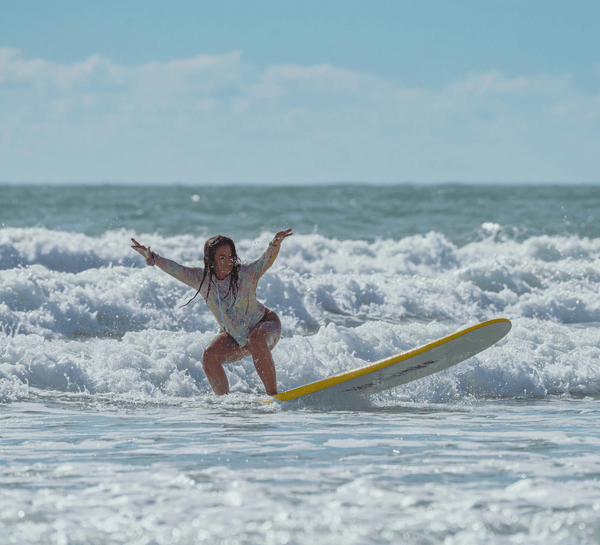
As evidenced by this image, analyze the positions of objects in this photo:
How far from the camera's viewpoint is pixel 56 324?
32.3ft

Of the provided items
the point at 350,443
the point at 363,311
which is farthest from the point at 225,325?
the point at 363,311

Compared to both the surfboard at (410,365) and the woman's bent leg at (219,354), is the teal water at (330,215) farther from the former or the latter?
the woman's bent leg at (219,354)

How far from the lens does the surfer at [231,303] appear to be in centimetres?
571

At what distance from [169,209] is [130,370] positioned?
20.8 meters

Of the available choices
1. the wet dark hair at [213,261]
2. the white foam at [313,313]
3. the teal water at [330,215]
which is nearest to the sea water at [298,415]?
the white foam at [313,313]

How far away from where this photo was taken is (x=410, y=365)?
20.0 ft

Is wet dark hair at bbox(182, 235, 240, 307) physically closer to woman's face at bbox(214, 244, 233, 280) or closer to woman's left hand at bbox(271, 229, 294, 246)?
woman's face at bbox(214, 244, 233, 280)

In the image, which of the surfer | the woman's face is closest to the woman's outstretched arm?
the surfer

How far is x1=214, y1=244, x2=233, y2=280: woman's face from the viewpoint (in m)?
5.70

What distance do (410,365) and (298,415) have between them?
3.54 ft

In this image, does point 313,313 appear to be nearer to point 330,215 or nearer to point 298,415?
point 298,415

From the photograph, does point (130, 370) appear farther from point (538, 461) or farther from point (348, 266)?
point (348, 266)

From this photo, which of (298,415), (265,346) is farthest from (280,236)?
(298,415)

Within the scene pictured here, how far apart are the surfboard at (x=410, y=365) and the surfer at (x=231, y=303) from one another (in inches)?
18.0
